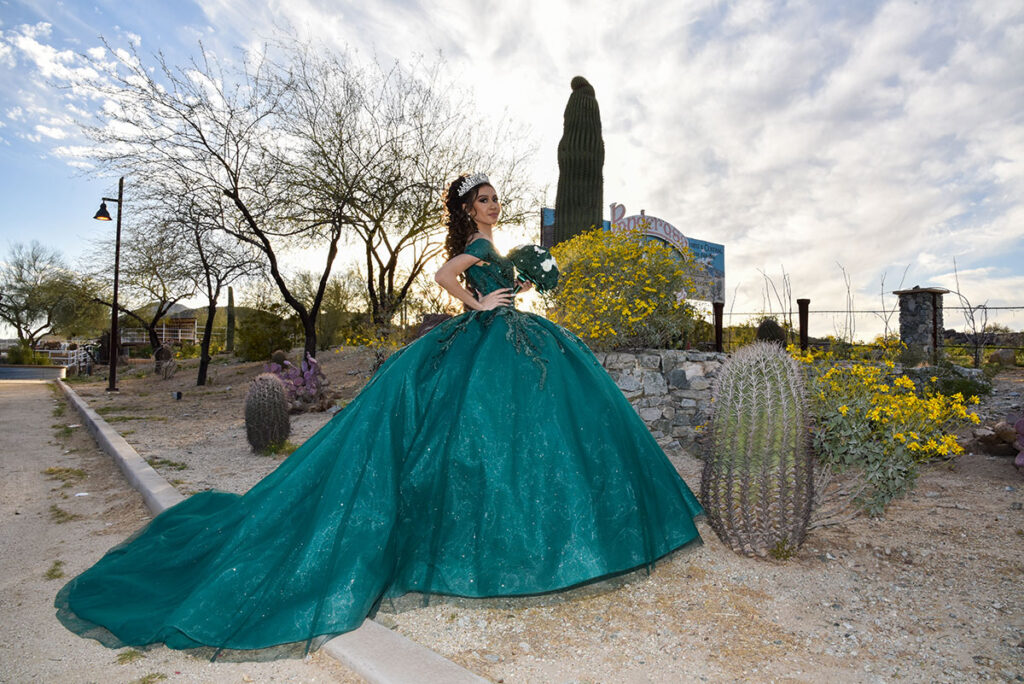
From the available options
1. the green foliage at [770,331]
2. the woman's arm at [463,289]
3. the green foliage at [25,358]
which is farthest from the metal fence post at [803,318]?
the green foliage at [25,358]

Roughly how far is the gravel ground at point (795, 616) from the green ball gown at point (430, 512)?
0.65 ft

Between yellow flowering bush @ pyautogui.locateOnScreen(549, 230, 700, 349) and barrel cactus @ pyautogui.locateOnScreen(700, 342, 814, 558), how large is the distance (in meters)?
3.65

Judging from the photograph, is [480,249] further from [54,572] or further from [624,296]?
[624,296]

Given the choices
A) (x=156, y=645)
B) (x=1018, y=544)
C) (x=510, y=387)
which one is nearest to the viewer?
(x=156, y=645)

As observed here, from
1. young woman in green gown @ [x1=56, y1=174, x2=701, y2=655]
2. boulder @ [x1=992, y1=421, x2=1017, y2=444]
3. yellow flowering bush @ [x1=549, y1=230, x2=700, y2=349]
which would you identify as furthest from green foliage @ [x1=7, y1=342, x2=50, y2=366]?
boulder @ [x1=992, y1=421, x2=1017, y2=444]

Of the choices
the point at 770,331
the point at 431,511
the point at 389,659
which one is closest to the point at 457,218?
the point at 431,511

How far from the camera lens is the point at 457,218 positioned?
12.2 ft

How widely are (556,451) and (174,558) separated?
2179 mm

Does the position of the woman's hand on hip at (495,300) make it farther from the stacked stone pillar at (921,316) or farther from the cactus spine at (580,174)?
the stacked stone pillar at (921,316)

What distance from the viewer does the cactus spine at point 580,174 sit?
10.9m

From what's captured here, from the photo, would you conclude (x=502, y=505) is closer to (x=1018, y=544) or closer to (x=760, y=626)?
(x=760, y=626)

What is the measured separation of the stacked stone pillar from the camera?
37.1 ft

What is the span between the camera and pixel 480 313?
3359 mm

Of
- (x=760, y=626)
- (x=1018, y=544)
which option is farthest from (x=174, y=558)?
(x=1018, y=544)
